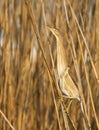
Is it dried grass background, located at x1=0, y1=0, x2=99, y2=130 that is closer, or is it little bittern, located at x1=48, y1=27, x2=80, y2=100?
little bittern, located at x1=48, y1=27, x2=80, y2=100

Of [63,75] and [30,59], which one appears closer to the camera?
[63,75]

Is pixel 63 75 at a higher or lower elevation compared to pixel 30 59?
lower

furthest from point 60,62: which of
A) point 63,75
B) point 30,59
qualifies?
point 30,59

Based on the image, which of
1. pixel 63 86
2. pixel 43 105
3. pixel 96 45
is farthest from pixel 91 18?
pixel 63 86

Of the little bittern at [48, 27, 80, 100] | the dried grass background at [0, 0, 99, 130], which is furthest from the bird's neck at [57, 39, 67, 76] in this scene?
the dried grass background at [0, 0, 99, 130]

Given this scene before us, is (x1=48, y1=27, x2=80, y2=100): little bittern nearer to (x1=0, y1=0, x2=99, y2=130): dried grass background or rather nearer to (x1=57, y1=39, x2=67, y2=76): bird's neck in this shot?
(x1=57, y1=39, x2=67, y2=76): bird's neck

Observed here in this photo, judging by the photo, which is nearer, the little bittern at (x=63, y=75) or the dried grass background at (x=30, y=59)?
the little bittern at (x=63, y=75)

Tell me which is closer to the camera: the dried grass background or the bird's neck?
the bird's neck

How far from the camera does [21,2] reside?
157 centimetres

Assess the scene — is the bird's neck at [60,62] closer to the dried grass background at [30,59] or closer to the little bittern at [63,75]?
the little bittern at [63,75]

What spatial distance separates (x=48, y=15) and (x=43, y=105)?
15.4 inches

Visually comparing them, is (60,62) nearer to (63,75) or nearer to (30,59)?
(63,75)

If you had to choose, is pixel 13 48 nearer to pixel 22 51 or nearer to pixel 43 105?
pixel 22 51

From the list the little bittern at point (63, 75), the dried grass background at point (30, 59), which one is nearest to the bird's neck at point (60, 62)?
the little bittern at point (63, 75)
